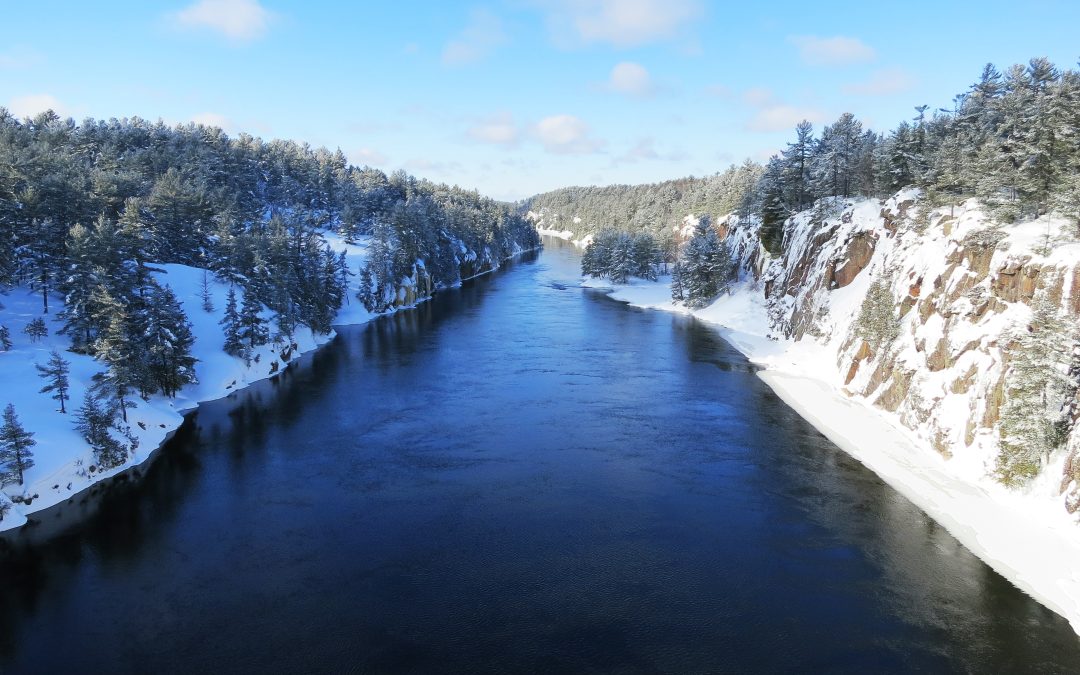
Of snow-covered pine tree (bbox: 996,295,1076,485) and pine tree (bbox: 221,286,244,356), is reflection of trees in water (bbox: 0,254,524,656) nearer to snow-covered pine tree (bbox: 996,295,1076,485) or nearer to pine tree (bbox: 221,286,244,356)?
pine tree (bbox: 221,286,244,356)

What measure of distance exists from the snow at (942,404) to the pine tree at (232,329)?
49832mm

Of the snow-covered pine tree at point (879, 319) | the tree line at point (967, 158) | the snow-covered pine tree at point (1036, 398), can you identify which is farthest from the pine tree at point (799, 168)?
the snow-covered pine tree at point (1036, 398)

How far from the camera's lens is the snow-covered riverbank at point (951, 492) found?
23.4m

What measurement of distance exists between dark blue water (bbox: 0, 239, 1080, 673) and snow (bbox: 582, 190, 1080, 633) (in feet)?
5.80

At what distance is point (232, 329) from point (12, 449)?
26.1 meters

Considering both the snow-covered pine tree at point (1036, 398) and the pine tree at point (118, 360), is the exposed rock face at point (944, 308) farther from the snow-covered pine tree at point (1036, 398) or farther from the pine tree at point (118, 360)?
the pine tree at point (118, 360)

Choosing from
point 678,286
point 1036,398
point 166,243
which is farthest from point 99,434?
point 678,286

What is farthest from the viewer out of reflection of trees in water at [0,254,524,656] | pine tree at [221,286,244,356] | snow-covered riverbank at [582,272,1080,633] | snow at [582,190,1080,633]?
pine tree at [221,286,244,356]

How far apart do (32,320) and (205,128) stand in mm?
102595

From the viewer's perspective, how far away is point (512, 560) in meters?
24.2

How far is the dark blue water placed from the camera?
19125 millimetres

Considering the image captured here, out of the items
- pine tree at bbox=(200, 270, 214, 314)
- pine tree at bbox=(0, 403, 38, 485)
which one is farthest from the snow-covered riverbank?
pine tree at bbox=(200, 270, 214, 314)

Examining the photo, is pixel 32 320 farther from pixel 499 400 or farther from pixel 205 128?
pixel 205 128

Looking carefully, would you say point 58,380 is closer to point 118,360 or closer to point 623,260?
point 118,360
